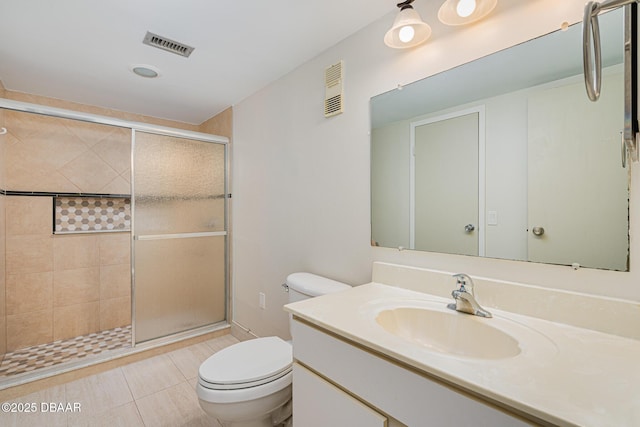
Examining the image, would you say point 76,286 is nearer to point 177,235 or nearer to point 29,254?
point 29,254

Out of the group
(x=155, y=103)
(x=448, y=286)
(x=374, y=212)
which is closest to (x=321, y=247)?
(x=374, y=212)

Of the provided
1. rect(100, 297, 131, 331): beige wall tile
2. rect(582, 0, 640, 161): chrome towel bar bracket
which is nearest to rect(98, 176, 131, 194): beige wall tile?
rect(100, 297, 131, 331): beige wall tile

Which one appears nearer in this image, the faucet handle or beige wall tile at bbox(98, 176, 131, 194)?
the faucet handle

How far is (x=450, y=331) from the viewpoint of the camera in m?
→ 1.09

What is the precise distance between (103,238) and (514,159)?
10.8 feet

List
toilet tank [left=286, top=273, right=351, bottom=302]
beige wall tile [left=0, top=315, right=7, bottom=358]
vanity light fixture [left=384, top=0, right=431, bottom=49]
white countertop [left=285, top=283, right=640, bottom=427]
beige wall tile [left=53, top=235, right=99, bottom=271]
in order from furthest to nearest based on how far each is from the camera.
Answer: beige wall tile [left=53, top=235, right=99, bottom=271], beige wall tile [left=0, top=315, right=7, bottom=358], toilet tank [left=286, top=273, right=351, bottom=302], vanity light fixture [left=384, top=0, right=431, bottom=49], white countertop [left=285, top=283, right=640, bottom=427]

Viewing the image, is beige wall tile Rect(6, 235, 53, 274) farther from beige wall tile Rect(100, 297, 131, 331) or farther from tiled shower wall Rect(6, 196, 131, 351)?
beige wall tile Rect(100, 297, 131, 331)

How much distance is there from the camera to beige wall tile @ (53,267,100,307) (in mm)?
2604

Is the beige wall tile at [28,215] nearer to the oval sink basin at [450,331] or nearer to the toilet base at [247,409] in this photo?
the toilet base at [247,409]

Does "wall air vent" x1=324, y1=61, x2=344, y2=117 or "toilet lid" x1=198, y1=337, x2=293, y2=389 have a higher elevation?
"wall air vent" x1=324, y1=61, x2=344, y2=117

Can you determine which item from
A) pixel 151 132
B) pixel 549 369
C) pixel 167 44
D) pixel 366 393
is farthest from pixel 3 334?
pixel 549 369

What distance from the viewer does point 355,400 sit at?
90cm

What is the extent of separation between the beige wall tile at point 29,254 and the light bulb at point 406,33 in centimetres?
311

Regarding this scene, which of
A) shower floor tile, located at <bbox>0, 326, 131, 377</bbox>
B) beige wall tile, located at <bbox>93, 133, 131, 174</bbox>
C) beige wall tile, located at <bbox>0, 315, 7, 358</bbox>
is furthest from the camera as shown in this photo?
beige wall tile, located at <bbox>93, 133, 131, 174</bbox>
